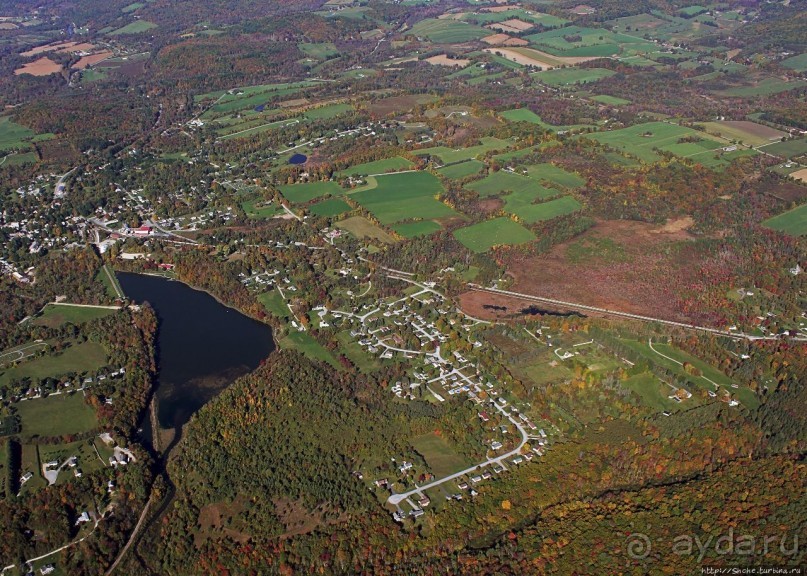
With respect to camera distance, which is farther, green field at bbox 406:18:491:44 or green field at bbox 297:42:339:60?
green field at bbox 406:18:491:44

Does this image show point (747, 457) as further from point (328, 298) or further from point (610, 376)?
point (328, 298)

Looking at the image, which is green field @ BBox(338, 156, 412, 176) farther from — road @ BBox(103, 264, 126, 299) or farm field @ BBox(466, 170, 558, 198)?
road @ BBox(103, 264, 126, 299)

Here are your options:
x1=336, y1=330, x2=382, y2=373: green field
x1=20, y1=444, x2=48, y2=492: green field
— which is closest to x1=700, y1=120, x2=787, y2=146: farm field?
x1=336, y1=330, x2=382, y2=373: green field

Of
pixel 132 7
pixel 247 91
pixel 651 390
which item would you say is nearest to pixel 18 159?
pixel 247 91

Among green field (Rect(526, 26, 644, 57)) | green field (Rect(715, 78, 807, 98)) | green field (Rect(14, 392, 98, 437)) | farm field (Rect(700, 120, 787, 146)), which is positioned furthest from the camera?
green field (Rect(526, 26, 644, 57))

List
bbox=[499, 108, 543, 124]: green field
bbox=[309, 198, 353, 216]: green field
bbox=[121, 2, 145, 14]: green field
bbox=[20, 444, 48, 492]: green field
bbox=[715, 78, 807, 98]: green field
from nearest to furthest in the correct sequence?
bbox=[20, 444, 48, 492]: green field → bbox=[309, 198, 353, 216]: green field → bbox=[499, 108, 543, 124]: green field → bbox=[715, 78, 807, 98]: green field → bbox=[121, 2, 145, 14]: green field

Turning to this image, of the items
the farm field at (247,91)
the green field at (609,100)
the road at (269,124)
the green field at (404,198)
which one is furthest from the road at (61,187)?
the green field at (609,100)

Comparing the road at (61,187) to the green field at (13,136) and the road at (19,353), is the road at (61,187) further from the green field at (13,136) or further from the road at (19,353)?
the road at (19,353)
